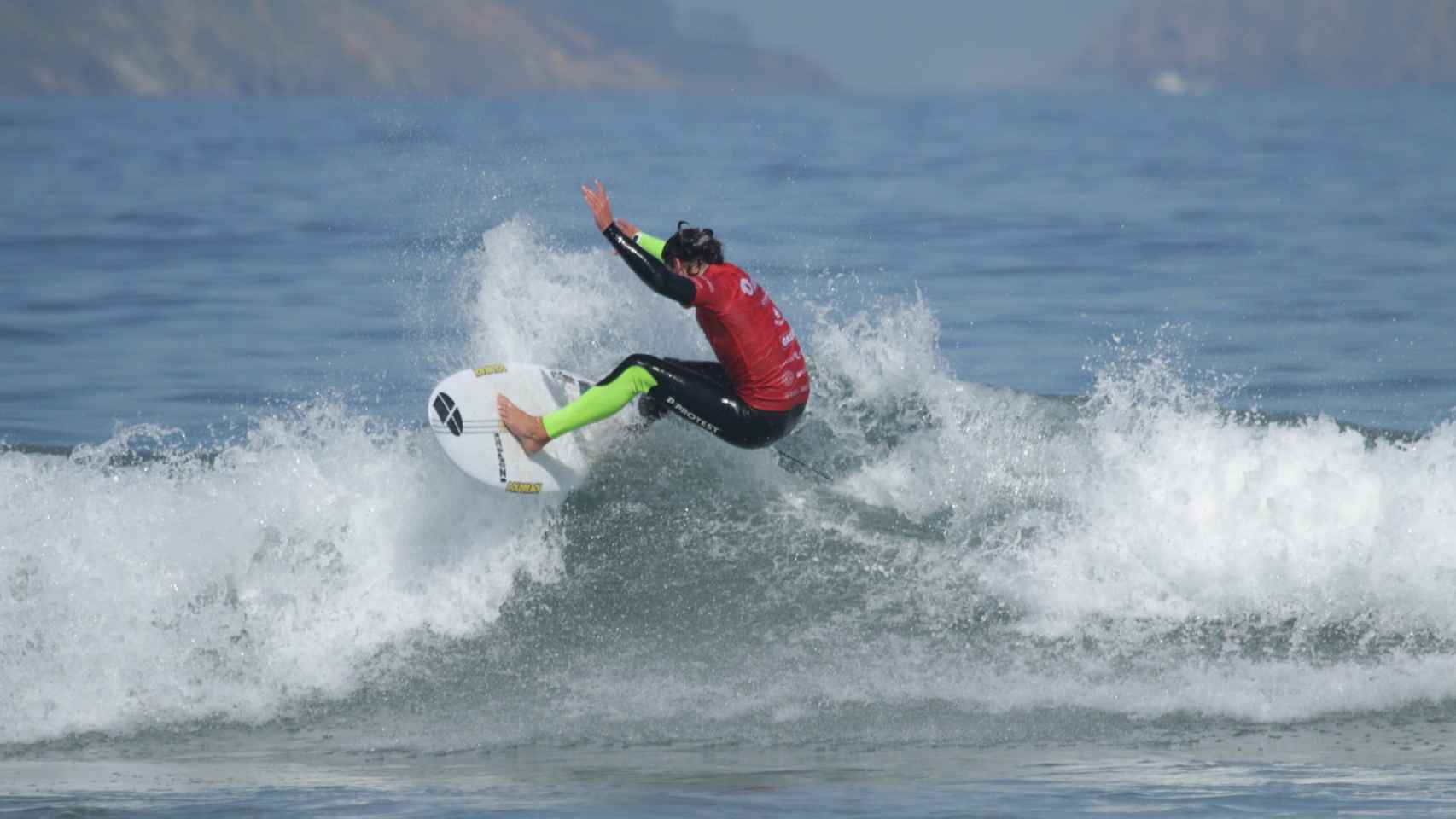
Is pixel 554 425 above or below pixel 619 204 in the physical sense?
below

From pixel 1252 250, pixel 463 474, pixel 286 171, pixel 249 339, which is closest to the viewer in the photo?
pixel 463 474

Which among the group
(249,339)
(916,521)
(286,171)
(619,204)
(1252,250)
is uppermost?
(286,171)

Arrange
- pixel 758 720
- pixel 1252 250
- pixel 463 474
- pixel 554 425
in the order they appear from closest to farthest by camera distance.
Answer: pixel 758 720
pixel 554 425
pixel 463 474
pixel 1252 250

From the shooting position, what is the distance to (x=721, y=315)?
7.69m

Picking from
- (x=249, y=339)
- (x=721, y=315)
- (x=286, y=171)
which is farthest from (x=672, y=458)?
(x=286, y=171)

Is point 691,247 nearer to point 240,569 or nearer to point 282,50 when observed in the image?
point 240,569

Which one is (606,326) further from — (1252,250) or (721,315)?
(1252,250)

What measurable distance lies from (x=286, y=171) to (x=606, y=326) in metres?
28.0

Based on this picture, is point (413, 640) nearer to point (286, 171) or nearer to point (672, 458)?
point (672, 458)

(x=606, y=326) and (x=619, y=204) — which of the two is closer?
(x=606, y=326)

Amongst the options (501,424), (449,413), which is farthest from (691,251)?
(449,413)

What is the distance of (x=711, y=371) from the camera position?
8.14 metres

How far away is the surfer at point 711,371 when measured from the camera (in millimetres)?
7645

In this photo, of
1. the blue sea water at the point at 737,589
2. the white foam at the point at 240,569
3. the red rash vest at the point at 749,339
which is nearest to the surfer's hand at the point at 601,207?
the red rash vest at the point at 749,339
